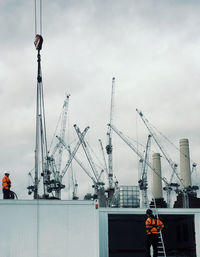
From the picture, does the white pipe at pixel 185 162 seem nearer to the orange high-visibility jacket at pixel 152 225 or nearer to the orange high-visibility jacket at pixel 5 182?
the orange high-visibility jacket at pixel 5 182

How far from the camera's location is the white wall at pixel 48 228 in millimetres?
20203

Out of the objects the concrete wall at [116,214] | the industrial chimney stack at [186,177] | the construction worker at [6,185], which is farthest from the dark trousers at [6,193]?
the industrial chimney stack at [186,177]

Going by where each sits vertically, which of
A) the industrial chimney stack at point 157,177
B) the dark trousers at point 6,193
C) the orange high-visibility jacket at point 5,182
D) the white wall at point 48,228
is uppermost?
the industrial chimney stack at point 157,177

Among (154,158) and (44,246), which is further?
(154,158)

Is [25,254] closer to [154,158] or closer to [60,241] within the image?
[60,241]

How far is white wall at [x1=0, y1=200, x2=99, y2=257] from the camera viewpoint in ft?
66.3

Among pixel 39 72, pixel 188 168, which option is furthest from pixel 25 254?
pixel 188 168

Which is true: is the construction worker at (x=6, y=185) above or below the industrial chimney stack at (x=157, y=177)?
below

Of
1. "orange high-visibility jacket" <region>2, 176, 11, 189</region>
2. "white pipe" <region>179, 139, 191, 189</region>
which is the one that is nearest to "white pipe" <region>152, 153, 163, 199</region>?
"white pipe" <region>179, 139, 191, 189</region>

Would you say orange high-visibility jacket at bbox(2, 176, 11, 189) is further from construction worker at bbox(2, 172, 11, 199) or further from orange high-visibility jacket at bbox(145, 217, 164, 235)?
orange high-visibility jacket at bbox(145, 217, 164, 235)

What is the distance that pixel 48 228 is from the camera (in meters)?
20.8

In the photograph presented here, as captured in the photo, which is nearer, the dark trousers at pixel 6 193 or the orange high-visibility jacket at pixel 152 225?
the orange high-visibility jacket at pixel 152 225

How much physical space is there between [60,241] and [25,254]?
1905 mm

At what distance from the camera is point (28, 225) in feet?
67.2
